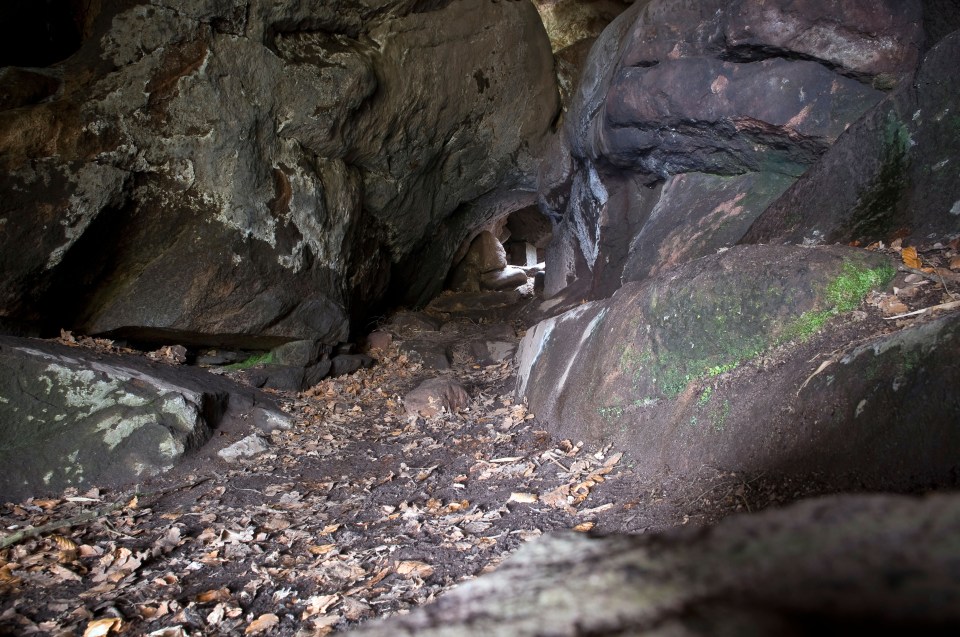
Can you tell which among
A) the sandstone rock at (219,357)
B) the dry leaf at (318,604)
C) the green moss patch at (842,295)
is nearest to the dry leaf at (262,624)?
the dry leaf at (318,604)

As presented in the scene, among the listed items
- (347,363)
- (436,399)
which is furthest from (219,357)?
(436,399)

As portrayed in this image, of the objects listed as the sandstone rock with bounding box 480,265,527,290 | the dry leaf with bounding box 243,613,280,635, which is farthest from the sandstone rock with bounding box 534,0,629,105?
the dry leaf with bounding box 243,613,280,635

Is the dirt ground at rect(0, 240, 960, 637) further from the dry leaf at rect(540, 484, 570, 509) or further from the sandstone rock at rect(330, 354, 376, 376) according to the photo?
the sandstone rock at rect(330, 354, 376, 376)

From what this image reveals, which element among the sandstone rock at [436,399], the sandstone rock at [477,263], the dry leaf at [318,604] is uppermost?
the sandstone rock at [477,263]

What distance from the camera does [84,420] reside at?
4547mm

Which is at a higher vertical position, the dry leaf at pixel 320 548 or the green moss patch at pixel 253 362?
the green moss patch at pixel 253 362

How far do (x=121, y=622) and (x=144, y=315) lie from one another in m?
4.34

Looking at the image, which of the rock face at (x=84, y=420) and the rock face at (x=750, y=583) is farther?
the rock face at (x=84, y=420)

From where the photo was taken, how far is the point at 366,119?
26.7ft

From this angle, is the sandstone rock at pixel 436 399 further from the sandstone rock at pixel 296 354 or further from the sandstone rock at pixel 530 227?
the sandstone rock at pixel 530 227

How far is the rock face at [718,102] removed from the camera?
4.57 metres

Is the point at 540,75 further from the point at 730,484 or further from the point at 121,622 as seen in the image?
the point at 121,622

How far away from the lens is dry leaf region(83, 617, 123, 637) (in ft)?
8.00

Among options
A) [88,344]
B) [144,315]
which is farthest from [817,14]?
[88,344]
